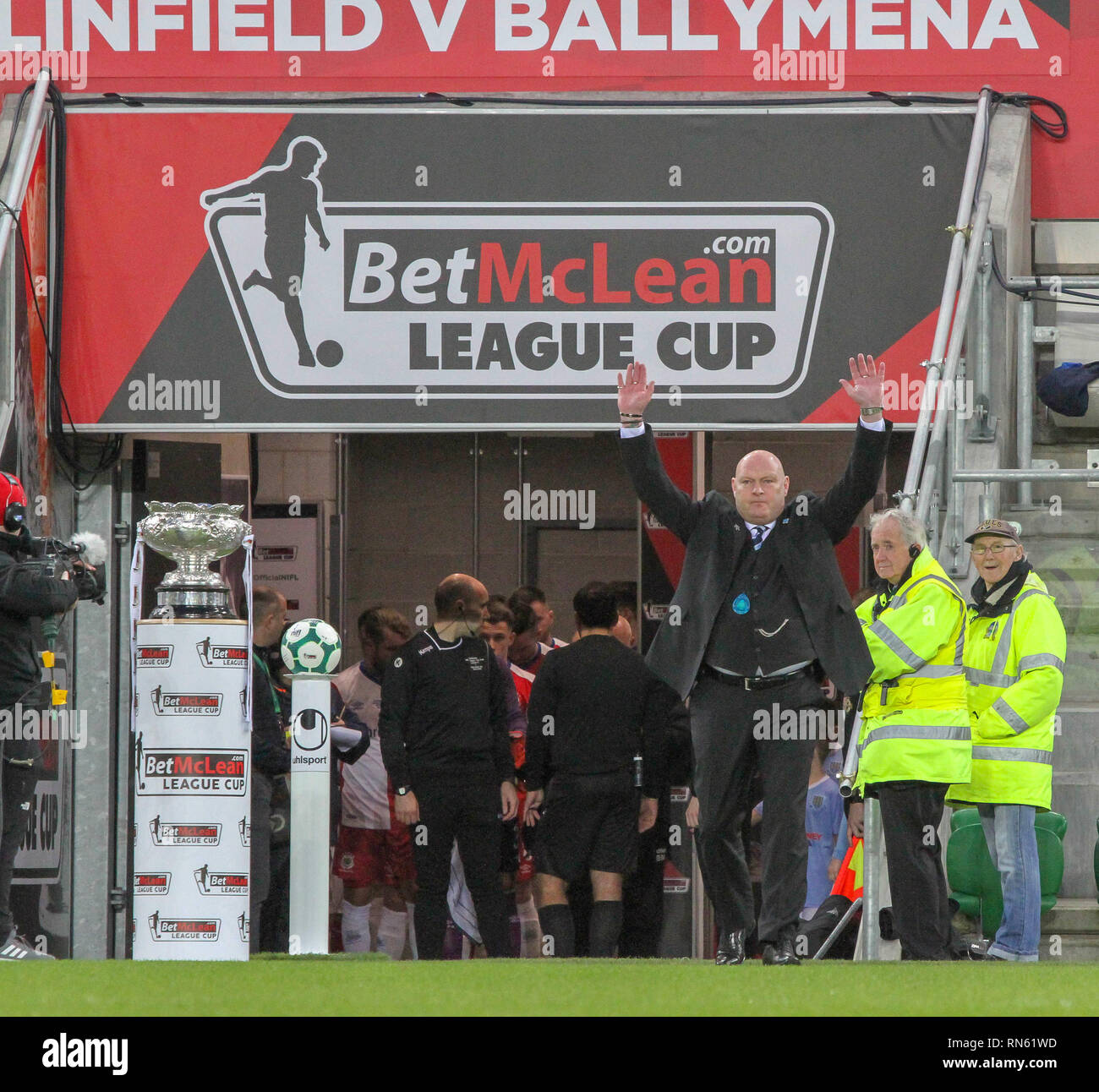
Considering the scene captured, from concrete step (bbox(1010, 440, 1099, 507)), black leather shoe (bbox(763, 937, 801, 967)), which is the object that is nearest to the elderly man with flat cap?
black leather shoe (bbox(763, 937, 801, 967))

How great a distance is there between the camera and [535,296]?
1000 cm

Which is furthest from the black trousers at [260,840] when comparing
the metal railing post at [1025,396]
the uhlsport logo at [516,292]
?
the metal railing post at [1025,396]

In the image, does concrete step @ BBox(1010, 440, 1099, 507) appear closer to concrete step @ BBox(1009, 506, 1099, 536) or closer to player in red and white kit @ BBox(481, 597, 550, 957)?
concrete step @ BBox(1009, 506, 1099, 536)

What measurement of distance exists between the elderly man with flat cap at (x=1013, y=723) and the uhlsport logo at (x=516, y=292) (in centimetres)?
242

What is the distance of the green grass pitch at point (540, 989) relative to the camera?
16.5 ft

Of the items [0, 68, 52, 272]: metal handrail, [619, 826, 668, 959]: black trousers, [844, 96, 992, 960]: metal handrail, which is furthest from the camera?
[0, 68, 52, 272]: metal handrail

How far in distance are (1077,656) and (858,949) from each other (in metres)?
2.39

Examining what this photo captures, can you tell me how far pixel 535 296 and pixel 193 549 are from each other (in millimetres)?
3609

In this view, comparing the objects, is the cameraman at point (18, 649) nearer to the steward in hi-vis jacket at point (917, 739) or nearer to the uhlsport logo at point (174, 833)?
the uhlsport logo at point (174, 833)

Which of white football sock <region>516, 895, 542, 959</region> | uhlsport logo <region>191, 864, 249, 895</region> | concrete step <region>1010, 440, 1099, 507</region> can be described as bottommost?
white football sock <region>516, 895, 542, 959</region>

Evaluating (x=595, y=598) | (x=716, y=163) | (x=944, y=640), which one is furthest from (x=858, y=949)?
(x=716, y=163)

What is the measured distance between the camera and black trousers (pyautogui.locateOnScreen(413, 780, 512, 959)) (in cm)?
876

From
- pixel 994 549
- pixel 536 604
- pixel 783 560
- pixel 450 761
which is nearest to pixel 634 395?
pixel 783 560

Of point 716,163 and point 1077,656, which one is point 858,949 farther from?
point 716,163
